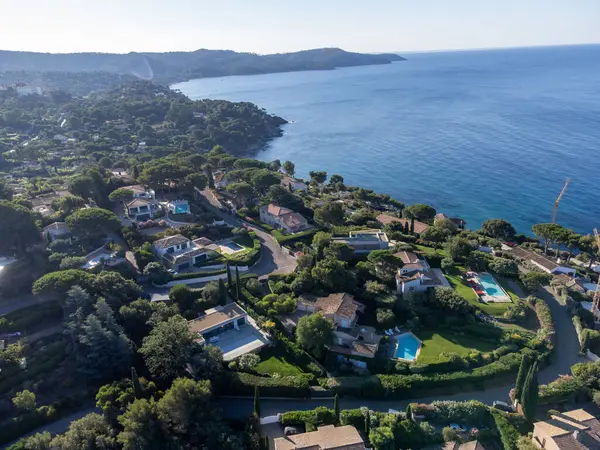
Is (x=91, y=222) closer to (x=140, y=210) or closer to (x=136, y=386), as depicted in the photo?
(x=140, y=210)

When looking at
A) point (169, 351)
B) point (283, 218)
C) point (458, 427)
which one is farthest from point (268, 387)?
point (283, 218)

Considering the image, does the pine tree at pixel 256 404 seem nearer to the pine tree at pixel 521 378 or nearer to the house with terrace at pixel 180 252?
the pine tree at pixel 521 378

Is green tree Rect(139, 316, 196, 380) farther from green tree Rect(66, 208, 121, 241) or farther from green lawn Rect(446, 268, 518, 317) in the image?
green lawn Rect(446, 268, 518, 317)

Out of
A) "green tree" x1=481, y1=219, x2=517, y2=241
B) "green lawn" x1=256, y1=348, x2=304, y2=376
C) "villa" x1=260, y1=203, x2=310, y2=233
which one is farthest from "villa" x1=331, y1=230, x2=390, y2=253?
"green tree" x1=481, y1=219, x2=517, y2=241

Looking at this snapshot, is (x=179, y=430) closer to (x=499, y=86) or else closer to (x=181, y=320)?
(x=181, y=320)

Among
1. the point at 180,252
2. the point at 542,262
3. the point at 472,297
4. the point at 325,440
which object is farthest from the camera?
the point at 542,262

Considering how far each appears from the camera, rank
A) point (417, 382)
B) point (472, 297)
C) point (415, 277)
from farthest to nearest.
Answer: point (472, 297) < point (415, 277) < point (417, 382)
